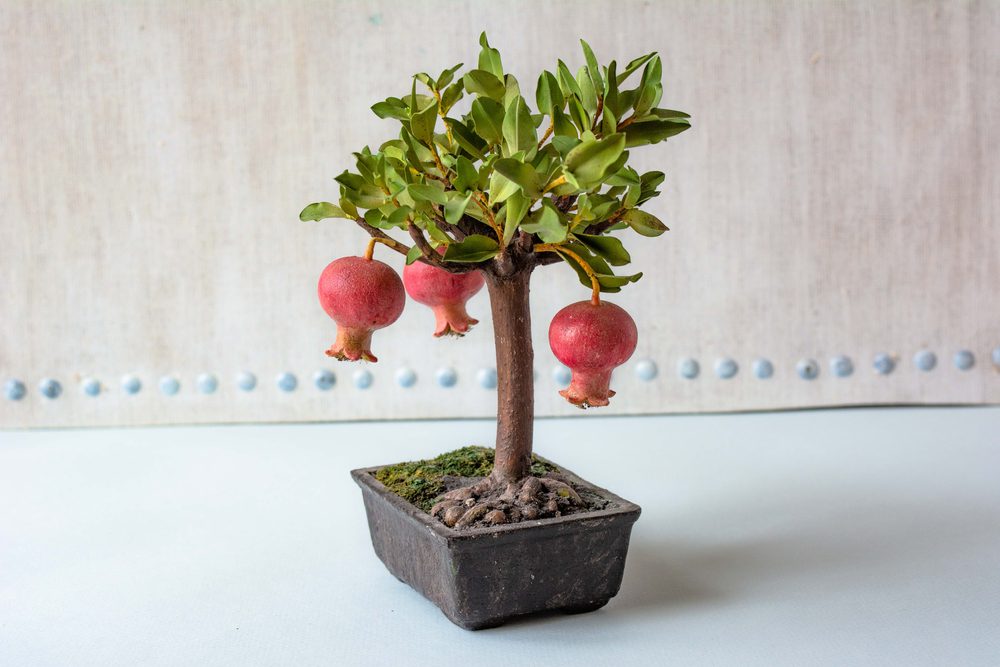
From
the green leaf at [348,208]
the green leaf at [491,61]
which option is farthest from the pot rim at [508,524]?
the green leaf at [491,61]

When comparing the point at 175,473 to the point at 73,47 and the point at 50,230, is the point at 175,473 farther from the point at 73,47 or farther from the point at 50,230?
the point at 73,47

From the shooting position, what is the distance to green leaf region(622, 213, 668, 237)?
77 cm

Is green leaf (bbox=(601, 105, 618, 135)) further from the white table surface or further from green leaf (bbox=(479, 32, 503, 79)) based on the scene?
the white table surface

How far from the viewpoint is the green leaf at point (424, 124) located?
0.73m

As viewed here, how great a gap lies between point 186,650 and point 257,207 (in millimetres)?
815

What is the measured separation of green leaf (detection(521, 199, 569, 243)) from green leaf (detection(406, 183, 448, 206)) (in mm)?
56

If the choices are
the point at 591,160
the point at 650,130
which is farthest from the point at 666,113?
the point at 591,160

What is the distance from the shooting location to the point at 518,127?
0.69 metres

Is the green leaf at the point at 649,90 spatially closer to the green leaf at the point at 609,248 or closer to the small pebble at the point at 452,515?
the green leaf at the point at 609,248

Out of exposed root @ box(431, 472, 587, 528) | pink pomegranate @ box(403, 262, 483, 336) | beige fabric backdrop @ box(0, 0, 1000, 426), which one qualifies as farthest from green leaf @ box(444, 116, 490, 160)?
beige fabric backdrop @ box(0, 0, 1000, 426)

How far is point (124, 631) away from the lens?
76 cm

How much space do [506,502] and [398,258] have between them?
28.9 inches

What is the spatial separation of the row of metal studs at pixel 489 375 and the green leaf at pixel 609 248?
2.33 feet

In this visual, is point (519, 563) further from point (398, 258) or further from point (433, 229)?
point (398, 258)
